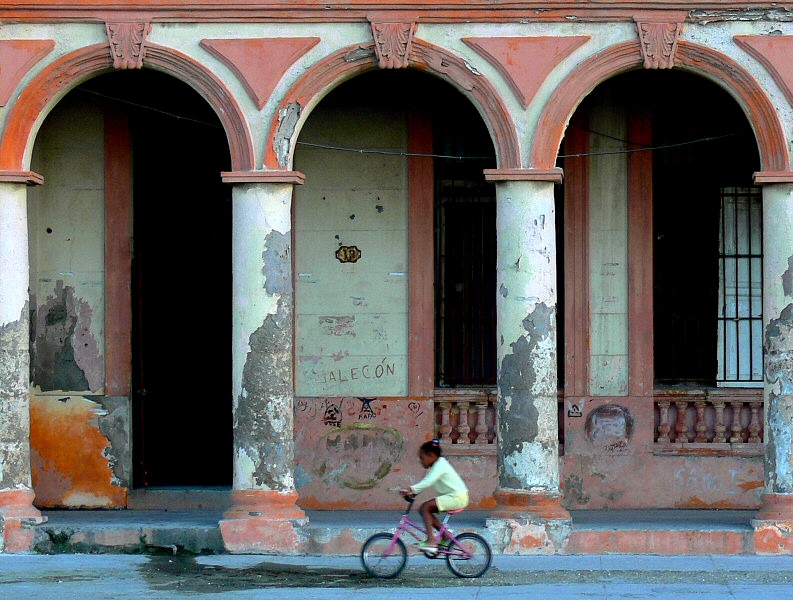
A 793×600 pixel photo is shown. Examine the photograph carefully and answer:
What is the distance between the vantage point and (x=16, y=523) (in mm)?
12617

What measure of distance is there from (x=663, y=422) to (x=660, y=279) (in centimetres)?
144

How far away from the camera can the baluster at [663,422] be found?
14.3 meters

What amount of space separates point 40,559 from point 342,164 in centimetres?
490

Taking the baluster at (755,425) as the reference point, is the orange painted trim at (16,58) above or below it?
above

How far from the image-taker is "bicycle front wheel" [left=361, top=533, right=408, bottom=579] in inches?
449

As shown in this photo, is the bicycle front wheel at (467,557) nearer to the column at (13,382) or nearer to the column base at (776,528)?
the column base at (776,528)

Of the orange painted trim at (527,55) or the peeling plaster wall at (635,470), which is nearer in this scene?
the orange painted trim at (527,55)

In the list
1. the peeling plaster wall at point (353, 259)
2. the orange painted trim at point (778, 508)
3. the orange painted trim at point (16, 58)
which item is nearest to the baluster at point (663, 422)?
the orange painted trim at point (778, 508)

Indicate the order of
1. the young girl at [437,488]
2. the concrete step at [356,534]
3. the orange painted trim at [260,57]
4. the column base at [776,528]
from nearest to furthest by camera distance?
the young girl at [437,488] < the column base at [776,528] < the concrete step at [356,534] < the orange painted trim at [260,57]

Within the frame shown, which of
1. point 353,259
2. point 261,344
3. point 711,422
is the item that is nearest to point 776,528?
point 711,422

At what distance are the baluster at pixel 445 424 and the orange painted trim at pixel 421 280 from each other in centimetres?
24

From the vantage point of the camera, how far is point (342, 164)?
14.6 m

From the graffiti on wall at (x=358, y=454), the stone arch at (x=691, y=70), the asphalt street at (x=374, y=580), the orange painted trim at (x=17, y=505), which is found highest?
the stone arch at (x=691, y=70)

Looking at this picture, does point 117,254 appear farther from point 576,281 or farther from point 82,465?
point 576,281
